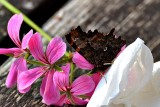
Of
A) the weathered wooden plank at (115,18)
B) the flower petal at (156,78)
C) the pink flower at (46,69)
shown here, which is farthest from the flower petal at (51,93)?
the weathered wooden plank at (115,18)

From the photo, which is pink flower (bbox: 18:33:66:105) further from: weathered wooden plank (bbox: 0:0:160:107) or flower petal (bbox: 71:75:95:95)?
weathered wooden plank (bbox: 0:0:160:107)

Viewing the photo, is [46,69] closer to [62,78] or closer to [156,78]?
[62,78]

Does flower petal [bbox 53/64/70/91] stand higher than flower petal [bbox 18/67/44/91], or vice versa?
flower petal [bbox 18/67/44/91]

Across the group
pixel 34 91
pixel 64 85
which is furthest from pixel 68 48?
pixel 64 85

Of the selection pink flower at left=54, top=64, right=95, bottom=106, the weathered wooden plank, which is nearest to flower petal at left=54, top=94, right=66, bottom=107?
pink flower at left=54, top=64, right=95, bottom=106

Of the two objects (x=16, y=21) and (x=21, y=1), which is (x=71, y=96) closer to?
(x=16, y=21)

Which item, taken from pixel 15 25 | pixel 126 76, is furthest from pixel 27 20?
pixel 126 76

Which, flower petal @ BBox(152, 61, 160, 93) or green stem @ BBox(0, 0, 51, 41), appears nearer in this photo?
flower petal @ BBox(152, 61, 160, 93)

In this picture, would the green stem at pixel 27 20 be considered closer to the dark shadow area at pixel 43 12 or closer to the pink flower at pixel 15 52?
the dark shadow area at pixel 43 12
